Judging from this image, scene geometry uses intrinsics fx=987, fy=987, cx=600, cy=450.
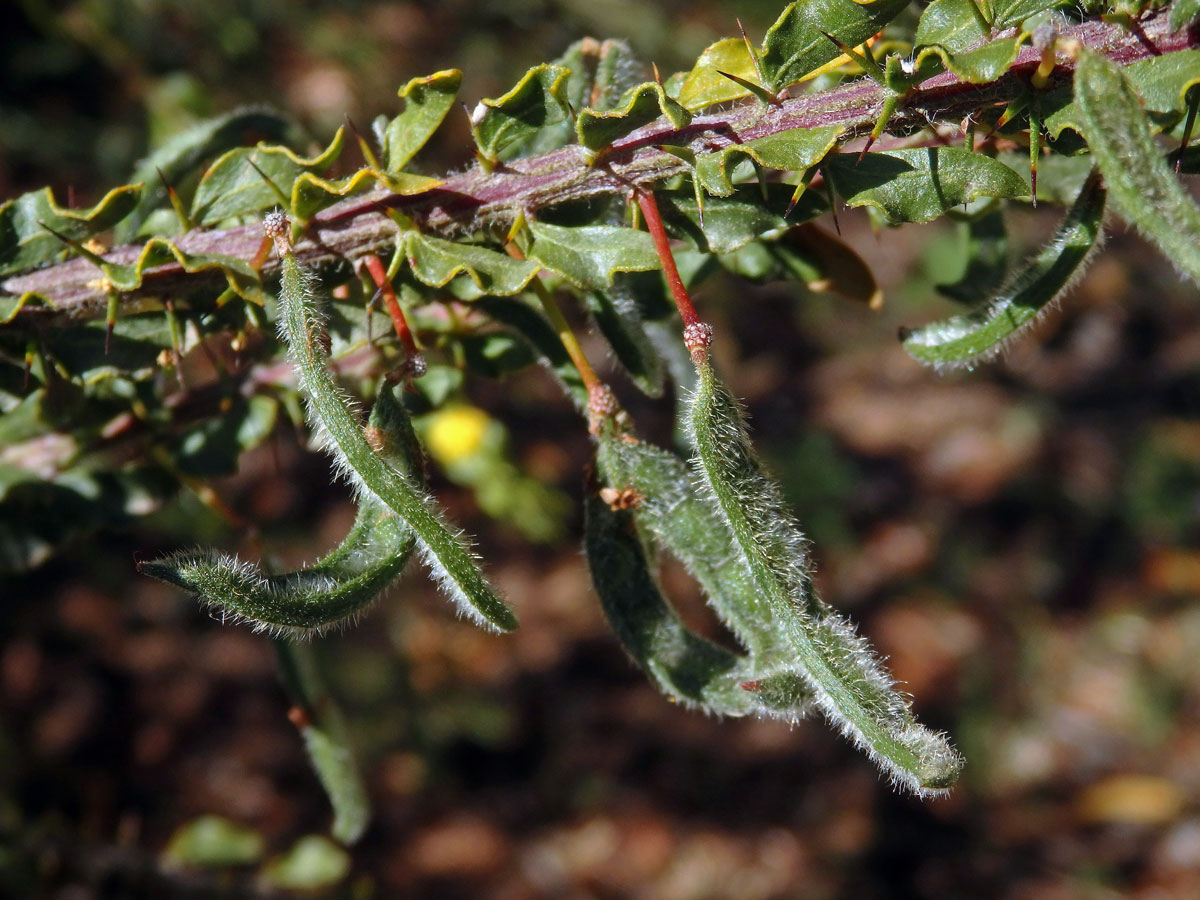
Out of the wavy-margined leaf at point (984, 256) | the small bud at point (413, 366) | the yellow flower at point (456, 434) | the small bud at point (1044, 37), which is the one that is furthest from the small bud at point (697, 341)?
the yellow flower at point (456, 434)

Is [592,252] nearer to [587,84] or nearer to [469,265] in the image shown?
[469,265]

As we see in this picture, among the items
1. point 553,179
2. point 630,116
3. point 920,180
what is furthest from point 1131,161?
point 553,179

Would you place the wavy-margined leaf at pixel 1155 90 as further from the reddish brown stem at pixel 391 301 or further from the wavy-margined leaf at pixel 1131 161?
the reddish brown stem at pixel 391 301

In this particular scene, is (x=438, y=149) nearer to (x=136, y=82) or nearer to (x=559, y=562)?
(x=136, y=82)

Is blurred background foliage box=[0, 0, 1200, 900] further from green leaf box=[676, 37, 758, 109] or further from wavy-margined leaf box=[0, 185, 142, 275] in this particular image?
green leaf box=[676, 37, 758, 109]

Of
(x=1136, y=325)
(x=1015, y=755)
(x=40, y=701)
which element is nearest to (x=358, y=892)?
(x=40, y=701)

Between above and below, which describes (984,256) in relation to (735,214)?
below
